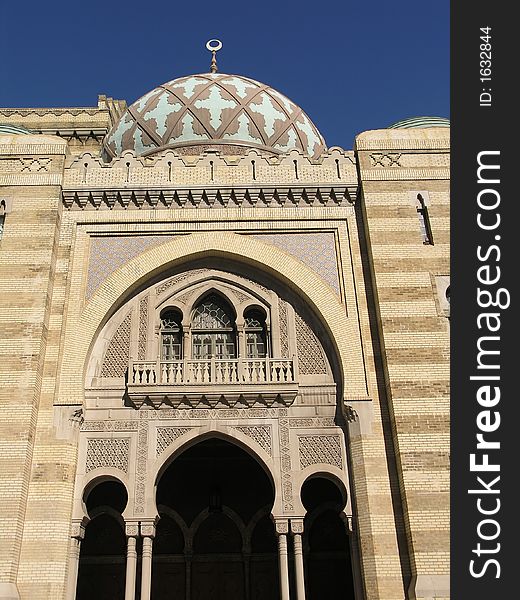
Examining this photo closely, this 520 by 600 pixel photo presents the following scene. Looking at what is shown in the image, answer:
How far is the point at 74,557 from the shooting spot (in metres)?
9.45

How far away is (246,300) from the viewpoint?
11352mm

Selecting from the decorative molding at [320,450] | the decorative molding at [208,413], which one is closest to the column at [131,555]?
the decorative molding at [208,413]

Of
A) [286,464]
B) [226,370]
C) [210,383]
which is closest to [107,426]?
[210,383]

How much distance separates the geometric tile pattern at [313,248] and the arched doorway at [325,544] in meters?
3.97

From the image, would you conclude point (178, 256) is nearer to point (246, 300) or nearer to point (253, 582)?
point (246, 300)

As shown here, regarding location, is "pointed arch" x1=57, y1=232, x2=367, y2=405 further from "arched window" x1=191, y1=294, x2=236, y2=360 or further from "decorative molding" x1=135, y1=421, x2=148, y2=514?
"decorative molding" x1=135, y1=421, x2=148, y2=514

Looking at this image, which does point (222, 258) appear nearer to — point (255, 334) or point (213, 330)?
point (213, 330)

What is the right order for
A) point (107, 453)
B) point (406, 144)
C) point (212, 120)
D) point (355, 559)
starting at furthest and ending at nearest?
point (212, 120), point (406, 144), point (107, 453), point (355, 559)

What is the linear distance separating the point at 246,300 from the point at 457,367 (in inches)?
182

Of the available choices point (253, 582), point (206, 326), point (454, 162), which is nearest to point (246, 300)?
point (206, 326)

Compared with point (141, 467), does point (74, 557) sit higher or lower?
lower

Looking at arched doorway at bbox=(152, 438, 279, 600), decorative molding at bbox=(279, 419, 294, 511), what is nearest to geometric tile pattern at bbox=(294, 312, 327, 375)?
decorative molding at bbox=(279, 419, 294, 511)

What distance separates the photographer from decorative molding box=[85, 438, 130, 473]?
10023mm

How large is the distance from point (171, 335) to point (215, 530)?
413 centimetres
